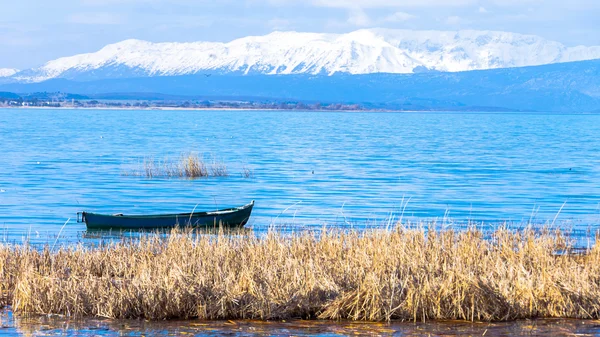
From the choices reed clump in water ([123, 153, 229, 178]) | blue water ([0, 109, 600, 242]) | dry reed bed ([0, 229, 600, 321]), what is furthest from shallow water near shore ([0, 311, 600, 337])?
reed clump in water ([123, 153, 229, 178])

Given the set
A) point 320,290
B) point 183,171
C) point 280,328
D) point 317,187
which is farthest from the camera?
point 183,171

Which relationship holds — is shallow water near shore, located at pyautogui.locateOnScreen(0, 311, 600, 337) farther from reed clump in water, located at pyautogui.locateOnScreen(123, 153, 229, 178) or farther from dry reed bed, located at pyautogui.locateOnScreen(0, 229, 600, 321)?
reed clump in water, located at pyautogui.locateOnScreen(123, 153, 229, 178)

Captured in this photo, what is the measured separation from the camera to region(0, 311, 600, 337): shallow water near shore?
456 inches

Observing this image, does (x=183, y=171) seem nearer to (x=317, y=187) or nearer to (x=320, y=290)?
(x=317, y=187)

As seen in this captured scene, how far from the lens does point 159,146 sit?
250 ft

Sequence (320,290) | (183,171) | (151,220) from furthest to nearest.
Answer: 1. (183,171)
2. (151,220)
3. (320,290)

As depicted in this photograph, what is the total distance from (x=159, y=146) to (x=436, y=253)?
6324cm

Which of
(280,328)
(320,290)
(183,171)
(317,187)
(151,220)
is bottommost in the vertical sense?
(317,187)

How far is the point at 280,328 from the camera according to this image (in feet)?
39.1

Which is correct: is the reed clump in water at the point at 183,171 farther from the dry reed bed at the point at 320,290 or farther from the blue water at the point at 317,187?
the dry reed bed at the point at 320,290

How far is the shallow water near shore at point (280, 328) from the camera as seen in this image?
11.6 m

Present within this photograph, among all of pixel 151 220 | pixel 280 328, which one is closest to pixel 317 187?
pixel 151 220

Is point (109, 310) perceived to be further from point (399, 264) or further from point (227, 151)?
point (227, 151)

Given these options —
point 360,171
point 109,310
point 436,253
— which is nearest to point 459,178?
point 360,171
